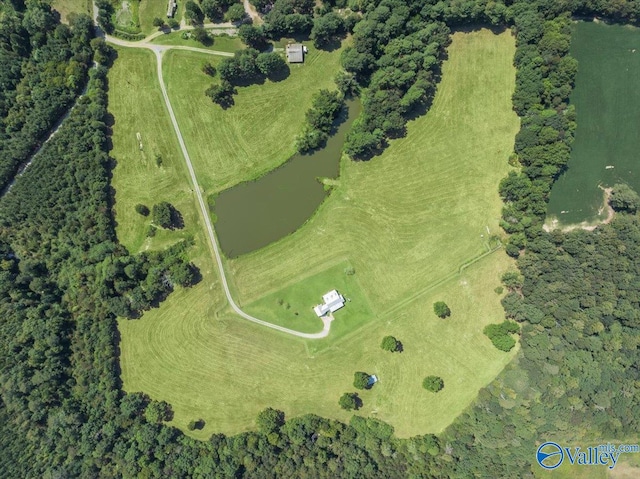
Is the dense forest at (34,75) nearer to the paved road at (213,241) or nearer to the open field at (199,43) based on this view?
the open field at (199,43)

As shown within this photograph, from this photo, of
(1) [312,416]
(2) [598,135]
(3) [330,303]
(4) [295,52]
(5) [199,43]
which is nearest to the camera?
(1) [312,416]

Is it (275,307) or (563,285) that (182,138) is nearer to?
(275,307)

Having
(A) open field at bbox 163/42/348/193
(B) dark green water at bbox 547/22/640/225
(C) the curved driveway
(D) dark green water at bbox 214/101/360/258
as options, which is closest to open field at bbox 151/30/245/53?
(C) the curved driveway

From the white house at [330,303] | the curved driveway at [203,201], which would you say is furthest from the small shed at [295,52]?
the white house at [330,303]

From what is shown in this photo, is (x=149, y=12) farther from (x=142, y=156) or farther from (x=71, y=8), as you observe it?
(x=142, y=156)

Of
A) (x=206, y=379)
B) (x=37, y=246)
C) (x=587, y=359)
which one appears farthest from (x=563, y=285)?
(x=37, y=246)

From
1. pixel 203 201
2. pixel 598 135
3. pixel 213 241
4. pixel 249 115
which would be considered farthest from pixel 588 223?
pixel 203 201

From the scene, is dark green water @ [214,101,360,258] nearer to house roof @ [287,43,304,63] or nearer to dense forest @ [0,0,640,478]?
dense forest @ [0,0,640,478]
